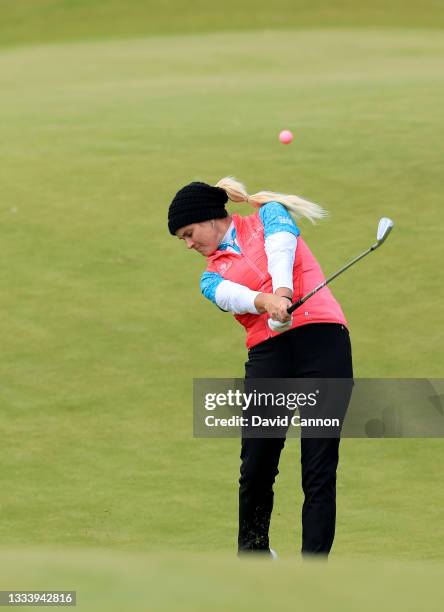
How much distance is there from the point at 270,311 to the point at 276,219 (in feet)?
1.75

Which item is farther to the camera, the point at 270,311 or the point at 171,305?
the point at 171,305

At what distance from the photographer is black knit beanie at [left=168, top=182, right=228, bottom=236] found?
277 inches

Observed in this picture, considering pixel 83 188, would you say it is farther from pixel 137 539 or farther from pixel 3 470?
pixel 137 539

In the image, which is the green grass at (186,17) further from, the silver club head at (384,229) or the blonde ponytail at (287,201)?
the blonde ponytail at (287,201)

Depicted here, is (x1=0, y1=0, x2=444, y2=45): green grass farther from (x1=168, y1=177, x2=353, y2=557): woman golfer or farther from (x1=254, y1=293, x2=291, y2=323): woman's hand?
(x1=254, y1=293, x2=291, y2=323): woman's hand

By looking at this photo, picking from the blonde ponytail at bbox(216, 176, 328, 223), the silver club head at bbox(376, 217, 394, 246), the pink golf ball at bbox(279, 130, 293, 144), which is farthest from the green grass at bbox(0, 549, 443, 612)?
the pink golf ball at bbox(279, 130, 293, 144)

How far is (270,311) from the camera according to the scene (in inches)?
260

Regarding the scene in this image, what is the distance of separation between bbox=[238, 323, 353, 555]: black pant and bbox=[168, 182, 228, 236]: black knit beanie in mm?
699

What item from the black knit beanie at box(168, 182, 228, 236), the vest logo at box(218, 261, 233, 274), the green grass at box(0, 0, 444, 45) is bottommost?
the vest logo at box(218, 261, 233, 274)

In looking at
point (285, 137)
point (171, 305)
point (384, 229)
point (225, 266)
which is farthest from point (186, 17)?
point (225, 266)

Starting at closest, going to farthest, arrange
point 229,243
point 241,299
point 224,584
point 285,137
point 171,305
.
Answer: point 224,584, point 241,299, point 229,243, point 171,305, point 285,137

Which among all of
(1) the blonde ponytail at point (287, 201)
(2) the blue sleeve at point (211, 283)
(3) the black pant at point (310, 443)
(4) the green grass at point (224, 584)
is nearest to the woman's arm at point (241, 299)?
(2) the blue sleeve at point (211, 283)

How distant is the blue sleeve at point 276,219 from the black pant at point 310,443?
0.48m

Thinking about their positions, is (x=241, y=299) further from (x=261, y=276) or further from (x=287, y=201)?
(x=287, y=201)
